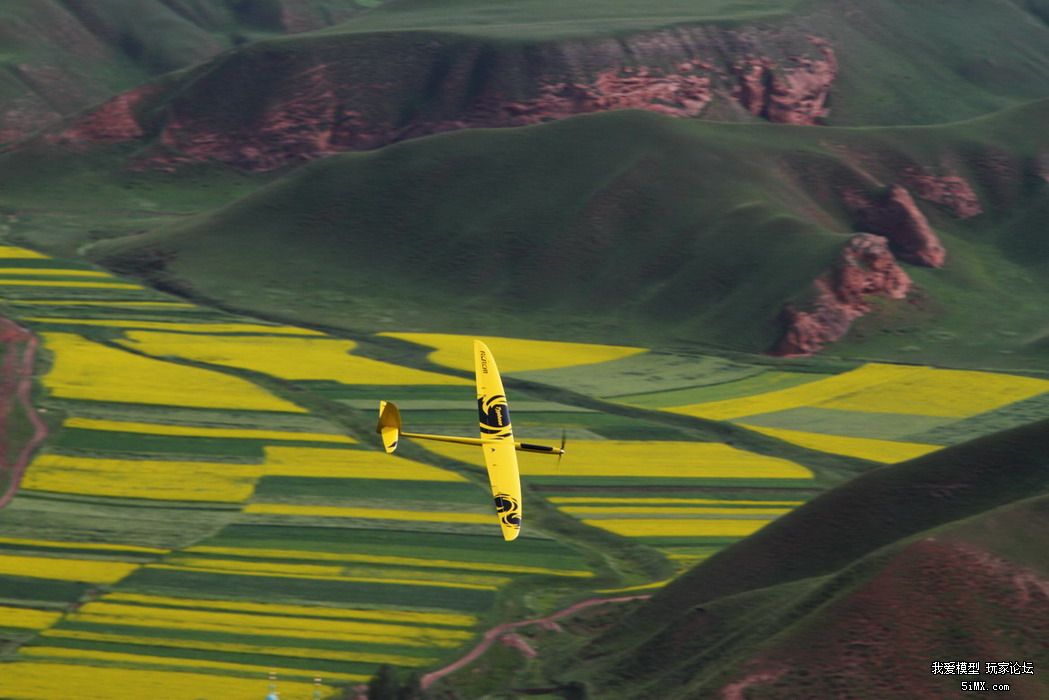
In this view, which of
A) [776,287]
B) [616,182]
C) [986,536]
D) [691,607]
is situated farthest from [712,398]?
[986,536]

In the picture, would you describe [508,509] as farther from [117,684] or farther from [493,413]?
[117,684]

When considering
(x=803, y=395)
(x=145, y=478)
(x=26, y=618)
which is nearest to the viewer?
(x=26, y=618)

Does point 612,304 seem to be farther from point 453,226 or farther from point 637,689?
point 637,689

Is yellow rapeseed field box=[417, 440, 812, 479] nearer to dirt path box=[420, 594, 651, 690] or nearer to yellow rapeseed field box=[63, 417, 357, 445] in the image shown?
yellow rapeseed field box=[63, 417, 357, 445]

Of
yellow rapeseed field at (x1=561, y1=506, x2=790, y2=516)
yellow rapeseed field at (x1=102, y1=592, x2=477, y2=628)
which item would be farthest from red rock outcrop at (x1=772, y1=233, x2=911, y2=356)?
yellow rapeseed field at (x1=102, y1=592, x2=477, y2=628)

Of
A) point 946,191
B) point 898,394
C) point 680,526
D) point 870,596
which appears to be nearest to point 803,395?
point 898,394

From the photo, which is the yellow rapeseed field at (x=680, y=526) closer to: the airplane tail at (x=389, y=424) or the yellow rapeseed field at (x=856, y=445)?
the yellow rapeseed field at (x=856, y=445)
